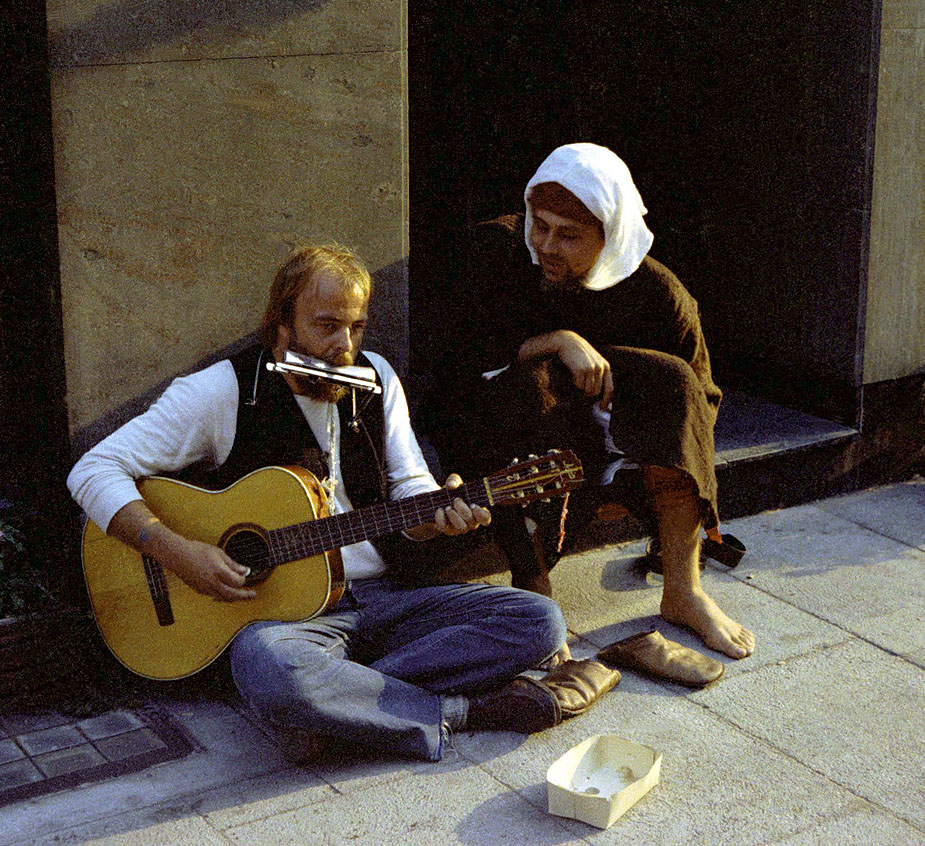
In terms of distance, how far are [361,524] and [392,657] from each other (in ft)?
1.29

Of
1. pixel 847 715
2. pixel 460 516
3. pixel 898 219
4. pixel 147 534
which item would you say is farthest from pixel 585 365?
pixel 898 219

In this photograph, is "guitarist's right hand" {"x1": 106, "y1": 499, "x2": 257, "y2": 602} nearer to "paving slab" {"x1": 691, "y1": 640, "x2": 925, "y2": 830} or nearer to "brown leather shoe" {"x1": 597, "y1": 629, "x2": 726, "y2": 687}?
"brown leather shoe" {"x1": 597, "y1": 629, "x2": 726, "y2": 687}

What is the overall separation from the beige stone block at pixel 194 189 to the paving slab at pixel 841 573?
6.13ft

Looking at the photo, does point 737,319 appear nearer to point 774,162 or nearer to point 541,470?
point 774,162

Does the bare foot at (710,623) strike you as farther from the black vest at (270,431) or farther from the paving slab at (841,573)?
the black vest at (270,431)

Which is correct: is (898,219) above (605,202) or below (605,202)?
below

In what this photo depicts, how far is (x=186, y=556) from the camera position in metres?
3.36

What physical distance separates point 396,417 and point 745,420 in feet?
7.33

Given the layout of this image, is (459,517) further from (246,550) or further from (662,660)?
(662,660)

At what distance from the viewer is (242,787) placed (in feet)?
10.3

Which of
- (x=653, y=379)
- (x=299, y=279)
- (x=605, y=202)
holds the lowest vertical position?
(x=653, y=379)

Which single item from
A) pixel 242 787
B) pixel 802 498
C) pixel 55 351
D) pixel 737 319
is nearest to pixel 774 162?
pixel 737 319

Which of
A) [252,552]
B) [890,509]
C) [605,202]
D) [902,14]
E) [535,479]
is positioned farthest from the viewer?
[890,509]

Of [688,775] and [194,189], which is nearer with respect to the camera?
[688,775]
